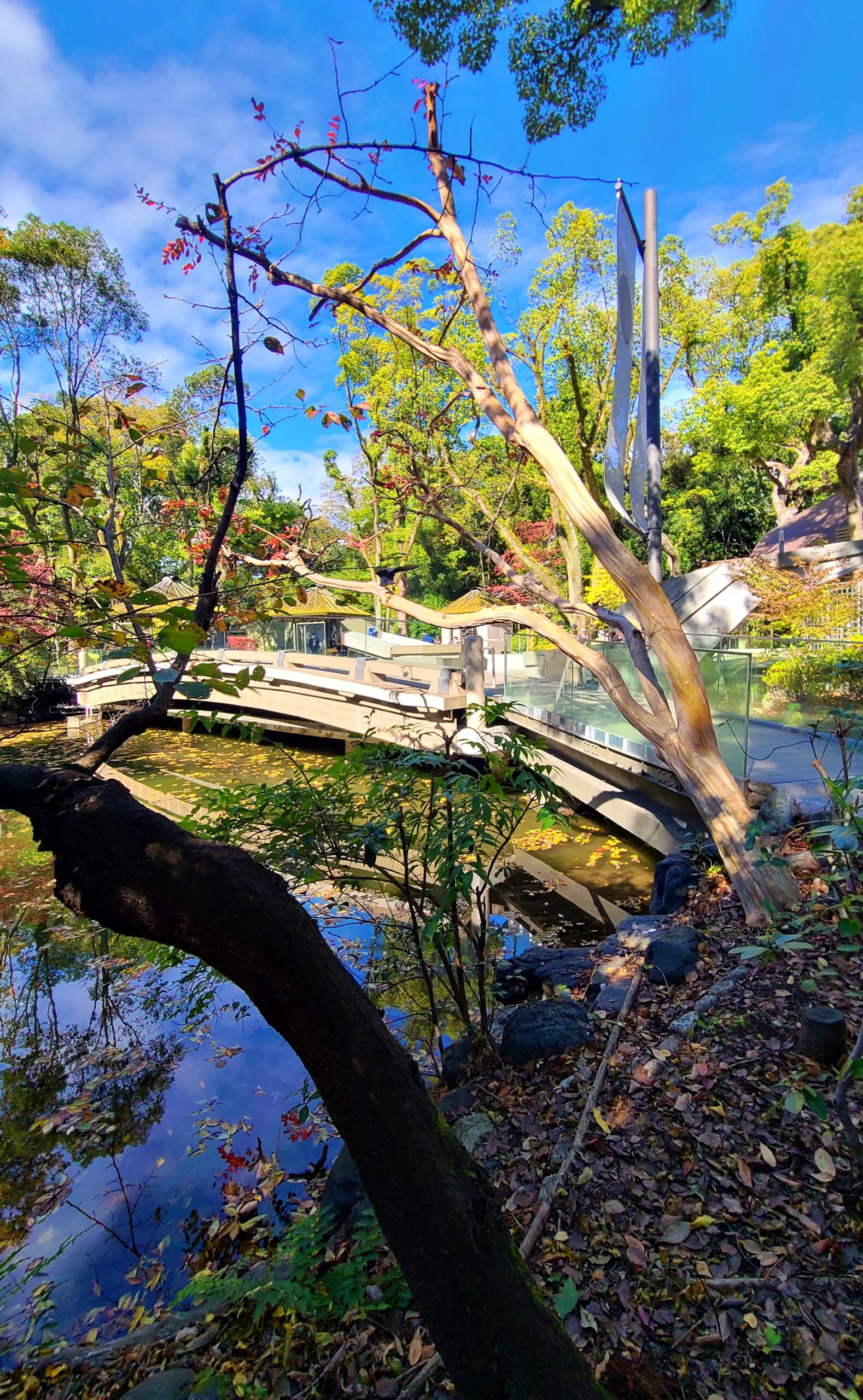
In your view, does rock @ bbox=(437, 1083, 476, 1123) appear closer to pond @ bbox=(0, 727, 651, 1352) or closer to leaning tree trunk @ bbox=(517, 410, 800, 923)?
pond @ bbox=(0, 727, 651, 1352)

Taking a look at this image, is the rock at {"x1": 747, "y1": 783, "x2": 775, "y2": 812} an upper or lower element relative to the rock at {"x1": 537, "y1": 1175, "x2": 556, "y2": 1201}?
upper

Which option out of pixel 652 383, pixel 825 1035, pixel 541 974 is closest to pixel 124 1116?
pixel 541 974

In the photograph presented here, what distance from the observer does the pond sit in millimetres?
2986

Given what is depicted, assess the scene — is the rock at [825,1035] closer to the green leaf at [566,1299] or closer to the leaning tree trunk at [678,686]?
the green leaf at [566,1299]

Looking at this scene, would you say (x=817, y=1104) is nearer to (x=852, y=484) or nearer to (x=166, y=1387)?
(x=166, y=1387)

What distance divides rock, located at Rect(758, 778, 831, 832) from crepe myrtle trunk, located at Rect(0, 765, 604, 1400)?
157 inches

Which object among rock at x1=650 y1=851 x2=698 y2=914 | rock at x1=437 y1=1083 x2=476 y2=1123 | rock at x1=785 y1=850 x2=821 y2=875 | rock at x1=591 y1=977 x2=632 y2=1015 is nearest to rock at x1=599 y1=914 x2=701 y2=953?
rock at x1=650 y1=851 x2=698 y2=914

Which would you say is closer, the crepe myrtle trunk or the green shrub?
the crepe myrtle trunk

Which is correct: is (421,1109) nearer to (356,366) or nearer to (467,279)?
(467,279)

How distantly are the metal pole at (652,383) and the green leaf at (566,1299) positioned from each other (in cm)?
494

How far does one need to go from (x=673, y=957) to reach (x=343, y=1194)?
7.35 feet

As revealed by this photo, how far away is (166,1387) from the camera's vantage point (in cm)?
200

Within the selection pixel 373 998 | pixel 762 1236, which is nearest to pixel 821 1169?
pixel 762 1236

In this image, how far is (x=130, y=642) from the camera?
1510 mm
